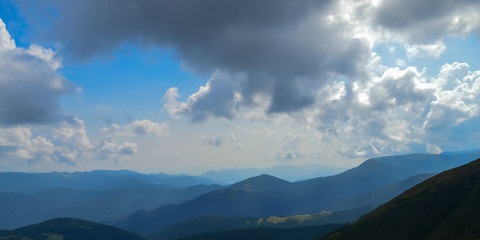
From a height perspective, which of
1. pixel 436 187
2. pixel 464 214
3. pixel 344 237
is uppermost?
pixel 436 187

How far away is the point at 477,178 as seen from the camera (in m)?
187

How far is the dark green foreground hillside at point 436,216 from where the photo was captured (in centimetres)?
15362

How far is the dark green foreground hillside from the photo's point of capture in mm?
153625

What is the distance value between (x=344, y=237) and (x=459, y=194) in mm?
72852

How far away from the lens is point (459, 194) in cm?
18088

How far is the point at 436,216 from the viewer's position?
171m

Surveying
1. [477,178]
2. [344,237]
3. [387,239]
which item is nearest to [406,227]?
[387,239]

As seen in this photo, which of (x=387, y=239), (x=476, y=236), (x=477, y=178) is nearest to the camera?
(x=476, y=236)

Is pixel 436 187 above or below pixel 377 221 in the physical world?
above

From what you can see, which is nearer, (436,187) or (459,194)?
(459,194)

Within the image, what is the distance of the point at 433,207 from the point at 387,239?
1376 inches

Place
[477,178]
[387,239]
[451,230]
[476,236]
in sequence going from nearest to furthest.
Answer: [476,236] < [451,230] < [387,239] < [477,178]

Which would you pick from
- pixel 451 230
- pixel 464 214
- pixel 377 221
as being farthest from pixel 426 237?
pixel 377 221

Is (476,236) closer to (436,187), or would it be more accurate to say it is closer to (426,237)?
(426,237)
